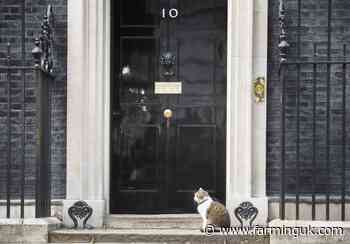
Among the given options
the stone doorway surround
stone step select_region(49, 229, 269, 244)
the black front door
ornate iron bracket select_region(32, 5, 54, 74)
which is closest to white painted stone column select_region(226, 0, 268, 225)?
the stone doorway surround

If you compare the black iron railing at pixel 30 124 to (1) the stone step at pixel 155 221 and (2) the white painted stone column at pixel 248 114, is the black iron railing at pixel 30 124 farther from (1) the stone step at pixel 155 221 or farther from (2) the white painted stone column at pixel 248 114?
(2) the white painted stone column at pixel 248 114

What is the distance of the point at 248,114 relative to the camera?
6645 millimetres

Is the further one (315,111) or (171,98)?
(171,98)

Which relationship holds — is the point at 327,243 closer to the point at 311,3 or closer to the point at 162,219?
the point at 162,219

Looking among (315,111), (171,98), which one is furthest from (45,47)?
(315,111)

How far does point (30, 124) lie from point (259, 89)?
93.0 inches

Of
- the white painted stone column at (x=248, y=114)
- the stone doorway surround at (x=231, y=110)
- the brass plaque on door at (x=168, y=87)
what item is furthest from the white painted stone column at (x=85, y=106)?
the white painted stone column at (x=248, y=114)

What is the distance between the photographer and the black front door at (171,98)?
710 centimetres

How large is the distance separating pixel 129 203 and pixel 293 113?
201cm

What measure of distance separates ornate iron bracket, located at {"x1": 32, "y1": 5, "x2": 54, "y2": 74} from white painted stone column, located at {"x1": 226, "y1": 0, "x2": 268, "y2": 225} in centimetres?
185

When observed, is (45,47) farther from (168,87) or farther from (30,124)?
(168,87)

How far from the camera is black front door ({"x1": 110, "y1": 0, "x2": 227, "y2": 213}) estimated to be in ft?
23.3

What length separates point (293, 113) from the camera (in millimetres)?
6711

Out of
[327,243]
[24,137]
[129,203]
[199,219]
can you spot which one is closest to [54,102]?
[24,137]
